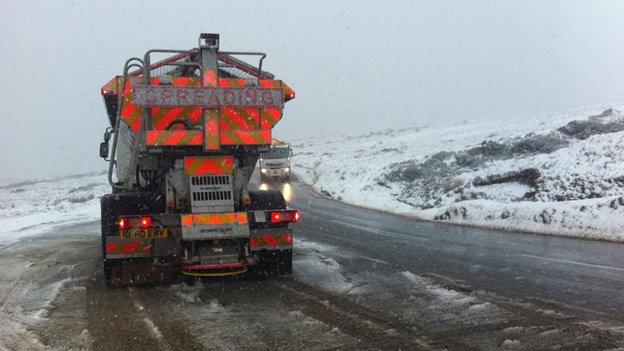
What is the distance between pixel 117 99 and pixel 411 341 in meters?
5.93

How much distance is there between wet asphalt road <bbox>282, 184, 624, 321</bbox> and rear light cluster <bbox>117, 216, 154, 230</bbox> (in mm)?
3840

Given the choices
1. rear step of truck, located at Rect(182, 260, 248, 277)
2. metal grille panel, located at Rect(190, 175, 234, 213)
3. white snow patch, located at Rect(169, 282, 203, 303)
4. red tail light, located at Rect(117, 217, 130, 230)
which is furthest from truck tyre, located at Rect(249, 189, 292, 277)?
red tail light, located at Rect(117, 217, 130, 230)

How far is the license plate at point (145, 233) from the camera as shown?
738cm

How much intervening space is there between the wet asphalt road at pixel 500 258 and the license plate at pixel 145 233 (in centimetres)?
362

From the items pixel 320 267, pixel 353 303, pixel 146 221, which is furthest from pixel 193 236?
pixel 320 267

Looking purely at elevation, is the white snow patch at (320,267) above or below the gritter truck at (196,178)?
below

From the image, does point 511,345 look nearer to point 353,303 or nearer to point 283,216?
point 353,303

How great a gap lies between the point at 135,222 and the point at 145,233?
21 centimetres

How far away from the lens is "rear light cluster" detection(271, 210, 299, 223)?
7.82m

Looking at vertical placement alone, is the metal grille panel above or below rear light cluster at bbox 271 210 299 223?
above

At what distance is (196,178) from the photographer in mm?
7637

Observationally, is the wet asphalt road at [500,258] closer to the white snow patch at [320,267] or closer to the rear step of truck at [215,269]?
the white snow patch at [320,267]

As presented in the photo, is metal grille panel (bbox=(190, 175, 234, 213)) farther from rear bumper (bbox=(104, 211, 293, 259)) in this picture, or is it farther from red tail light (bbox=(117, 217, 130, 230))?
red tail light (bbox=(117, 217, 130, 230))

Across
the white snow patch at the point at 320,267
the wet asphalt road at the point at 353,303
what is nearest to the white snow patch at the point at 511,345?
the wet asphalt road at the point at 353,303
